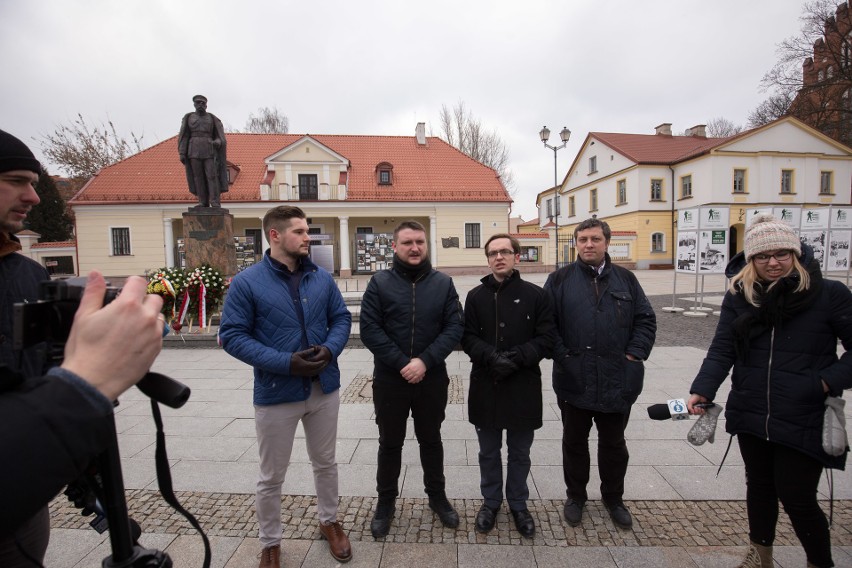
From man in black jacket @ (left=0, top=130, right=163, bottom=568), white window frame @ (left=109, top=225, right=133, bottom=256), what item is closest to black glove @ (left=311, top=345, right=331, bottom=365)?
man in black jacket @ (left=0, top=130, right=163, bottom=568)

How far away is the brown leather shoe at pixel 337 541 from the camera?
2.49 meters

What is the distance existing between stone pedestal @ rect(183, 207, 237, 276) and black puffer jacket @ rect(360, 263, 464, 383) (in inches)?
319

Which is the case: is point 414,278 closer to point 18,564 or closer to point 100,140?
point 18,564

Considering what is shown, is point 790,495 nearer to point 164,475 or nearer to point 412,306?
point 412,306

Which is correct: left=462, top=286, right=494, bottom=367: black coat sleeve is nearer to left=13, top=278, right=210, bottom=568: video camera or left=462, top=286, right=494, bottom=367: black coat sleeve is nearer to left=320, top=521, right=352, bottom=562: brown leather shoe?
left=320, top=521, right=352, bottom=562: brown leather shoe

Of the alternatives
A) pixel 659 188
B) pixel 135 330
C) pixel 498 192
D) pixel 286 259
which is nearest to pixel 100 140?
pixel 498 192

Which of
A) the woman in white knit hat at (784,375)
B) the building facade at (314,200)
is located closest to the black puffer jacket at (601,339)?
the woman in white knit hat at (784,375)

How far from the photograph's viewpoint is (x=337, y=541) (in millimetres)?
2551

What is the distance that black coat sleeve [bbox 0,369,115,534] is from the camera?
2.15ft

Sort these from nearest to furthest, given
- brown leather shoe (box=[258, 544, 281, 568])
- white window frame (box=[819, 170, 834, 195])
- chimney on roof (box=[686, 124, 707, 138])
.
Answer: brown leather shoe (box=[258, 544, 281, 568]) < white window frame (box=[819, 170, 834, 195]) < chimney on roof (box=[686, 124, 707, 138])

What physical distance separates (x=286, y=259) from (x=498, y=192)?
2561 centimetres

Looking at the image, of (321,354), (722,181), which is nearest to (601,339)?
(321,354)

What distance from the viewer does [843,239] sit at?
11.1 metres

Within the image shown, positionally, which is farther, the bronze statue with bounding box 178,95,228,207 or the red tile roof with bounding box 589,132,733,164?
the red tile roof with bounding box 589,132,733,164
